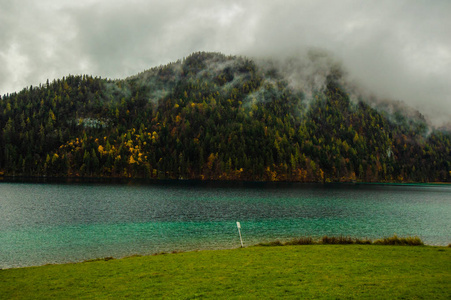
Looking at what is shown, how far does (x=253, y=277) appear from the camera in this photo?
14.8m

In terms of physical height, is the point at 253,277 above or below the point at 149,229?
above

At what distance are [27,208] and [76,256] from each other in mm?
41568

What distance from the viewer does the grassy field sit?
1207cm

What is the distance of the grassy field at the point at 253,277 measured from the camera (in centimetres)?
1207

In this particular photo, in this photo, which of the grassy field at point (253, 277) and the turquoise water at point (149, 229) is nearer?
the grassy field at point (253, 277)

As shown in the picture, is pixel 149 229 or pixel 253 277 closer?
pixel 253 277

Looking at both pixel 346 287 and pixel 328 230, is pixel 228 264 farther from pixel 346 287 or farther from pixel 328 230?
pixel 328 230

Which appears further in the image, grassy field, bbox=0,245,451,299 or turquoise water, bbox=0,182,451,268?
turquoise water, bbox=0,182,451,268

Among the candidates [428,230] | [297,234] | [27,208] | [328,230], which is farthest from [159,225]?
[428,230]

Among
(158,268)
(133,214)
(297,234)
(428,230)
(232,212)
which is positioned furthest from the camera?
(232,212)

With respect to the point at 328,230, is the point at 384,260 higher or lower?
higher

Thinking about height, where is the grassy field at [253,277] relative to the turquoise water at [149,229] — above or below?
A: above

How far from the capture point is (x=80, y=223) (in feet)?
148

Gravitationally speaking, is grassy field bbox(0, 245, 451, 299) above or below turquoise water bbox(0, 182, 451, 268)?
above
